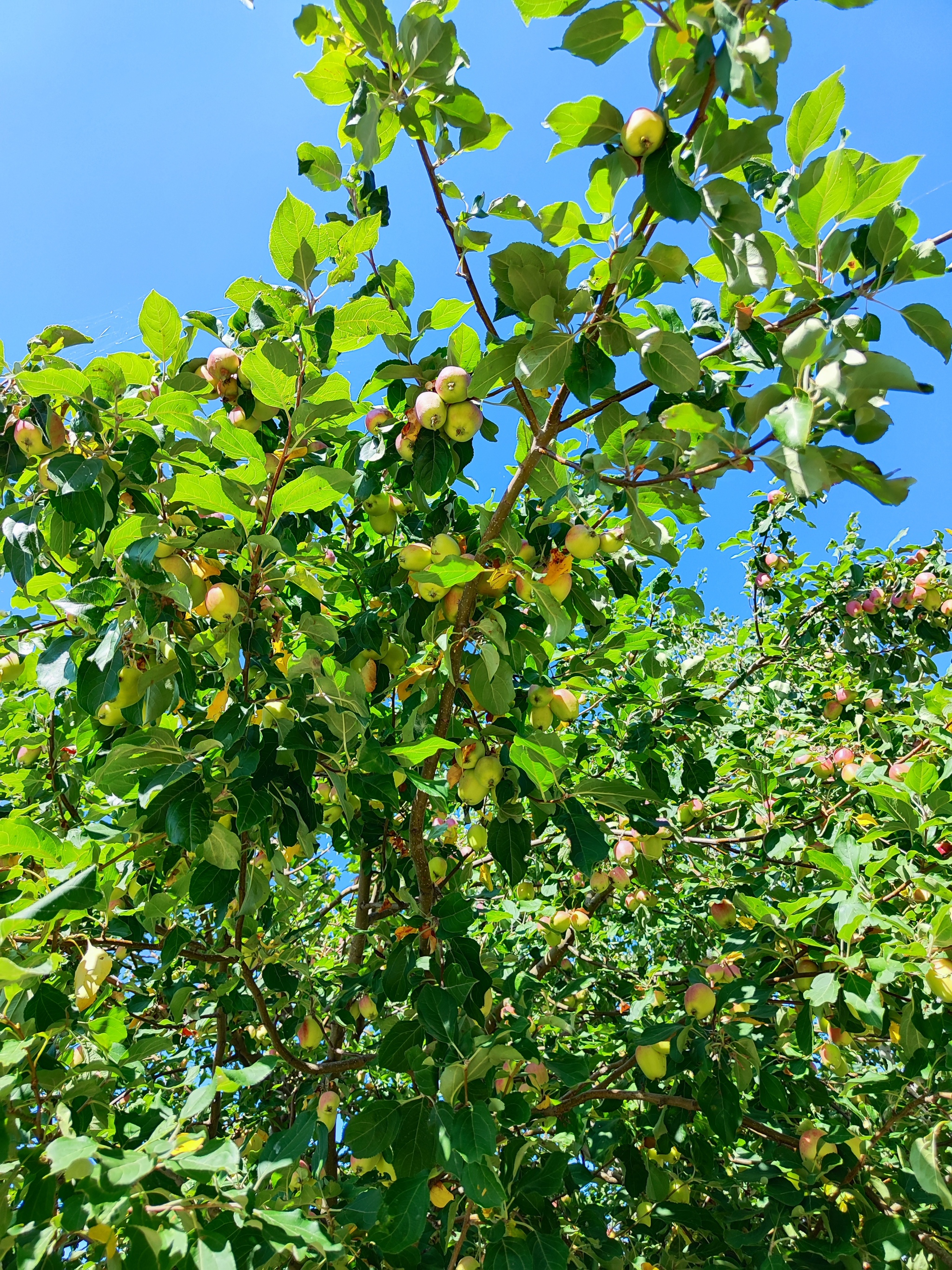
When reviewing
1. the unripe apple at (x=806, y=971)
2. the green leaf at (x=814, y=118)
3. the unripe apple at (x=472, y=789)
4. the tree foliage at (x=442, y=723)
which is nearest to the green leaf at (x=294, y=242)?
the tree foliage at (x=442, y=723)

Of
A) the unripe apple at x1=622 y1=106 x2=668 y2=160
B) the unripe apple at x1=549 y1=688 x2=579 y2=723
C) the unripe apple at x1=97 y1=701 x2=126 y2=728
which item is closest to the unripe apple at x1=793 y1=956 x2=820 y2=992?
the unripe apple at x1=549 y1=688 x2=579 y2=723

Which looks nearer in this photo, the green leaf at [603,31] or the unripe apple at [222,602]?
the green leaf at [603,31]

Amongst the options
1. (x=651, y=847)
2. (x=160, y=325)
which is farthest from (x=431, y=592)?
(x=651, y=847)

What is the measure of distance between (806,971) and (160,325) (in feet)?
7.25

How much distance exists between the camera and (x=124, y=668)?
1518mm

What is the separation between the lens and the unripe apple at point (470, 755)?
171 cm

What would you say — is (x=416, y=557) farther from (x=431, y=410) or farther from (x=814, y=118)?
(x=814, y=118)

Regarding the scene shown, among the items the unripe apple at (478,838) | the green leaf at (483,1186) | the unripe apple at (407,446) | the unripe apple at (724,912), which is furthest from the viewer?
the unripe apple at (724,912)

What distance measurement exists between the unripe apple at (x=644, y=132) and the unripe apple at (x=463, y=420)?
53 cm

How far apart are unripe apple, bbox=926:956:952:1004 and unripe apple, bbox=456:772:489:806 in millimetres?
972

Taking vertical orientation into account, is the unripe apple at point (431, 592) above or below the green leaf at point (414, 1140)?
above

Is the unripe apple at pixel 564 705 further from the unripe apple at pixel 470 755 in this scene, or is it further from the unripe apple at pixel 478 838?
the unripe apple at pixel 478 838

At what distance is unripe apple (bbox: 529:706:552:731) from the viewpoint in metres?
1.77

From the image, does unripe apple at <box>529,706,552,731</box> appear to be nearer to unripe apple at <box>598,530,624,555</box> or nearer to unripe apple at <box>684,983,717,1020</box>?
unripe apple at <box>598,530,624,555</box>
